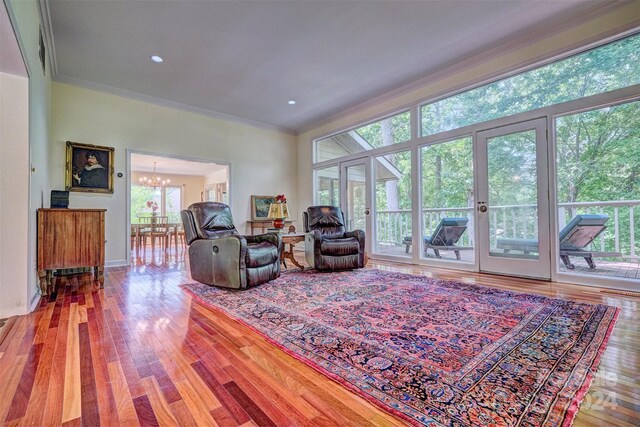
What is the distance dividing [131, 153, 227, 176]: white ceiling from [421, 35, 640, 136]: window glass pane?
6.38 meters

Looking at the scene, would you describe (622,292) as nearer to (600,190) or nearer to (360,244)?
(600,190)

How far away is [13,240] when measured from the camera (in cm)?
231

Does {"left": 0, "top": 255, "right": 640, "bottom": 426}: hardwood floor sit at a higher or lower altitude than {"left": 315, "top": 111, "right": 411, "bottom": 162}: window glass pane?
lower

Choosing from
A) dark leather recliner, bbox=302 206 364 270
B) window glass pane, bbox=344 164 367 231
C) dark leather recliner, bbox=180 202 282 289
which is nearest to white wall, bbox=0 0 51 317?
dark leather recliner, bbox=180 202 282 289

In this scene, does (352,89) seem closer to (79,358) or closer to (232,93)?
(232,93)

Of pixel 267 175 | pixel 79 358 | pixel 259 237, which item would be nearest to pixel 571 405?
pixel 79 358

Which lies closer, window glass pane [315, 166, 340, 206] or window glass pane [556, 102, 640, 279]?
window glass pane [556, 102, 640, 279]

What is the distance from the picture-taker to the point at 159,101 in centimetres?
511

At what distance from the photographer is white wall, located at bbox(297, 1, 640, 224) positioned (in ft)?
9.78

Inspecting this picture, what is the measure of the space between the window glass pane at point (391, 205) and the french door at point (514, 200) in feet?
4.47

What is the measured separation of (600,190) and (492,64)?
2088 millimetres

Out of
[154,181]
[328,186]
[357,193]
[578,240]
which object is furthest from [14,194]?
[154,181]

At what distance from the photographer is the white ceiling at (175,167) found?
27.9 ft

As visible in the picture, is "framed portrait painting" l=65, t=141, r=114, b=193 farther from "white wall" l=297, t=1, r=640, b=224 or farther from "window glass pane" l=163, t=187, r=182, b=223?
"window glass pane" l=163, t=187, r=182, b=223
